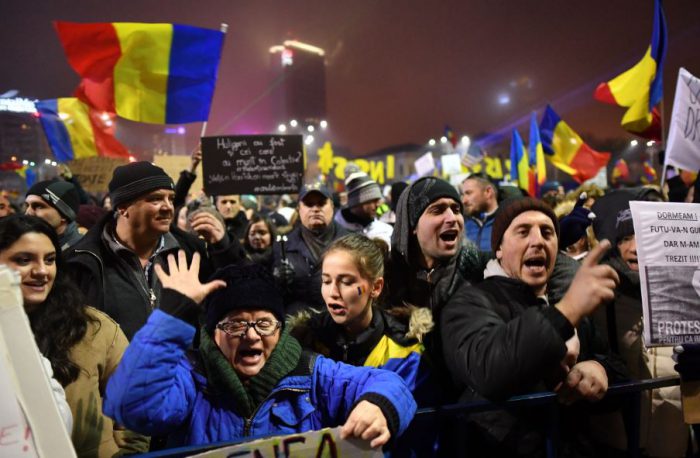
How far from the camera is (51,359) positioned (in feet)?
7.36

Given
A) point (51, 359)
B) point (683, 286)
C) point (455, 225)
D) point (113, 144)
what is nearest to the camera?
point (51, 359)

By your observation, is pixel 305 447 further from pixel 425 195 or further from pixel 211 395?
pixel 425 195

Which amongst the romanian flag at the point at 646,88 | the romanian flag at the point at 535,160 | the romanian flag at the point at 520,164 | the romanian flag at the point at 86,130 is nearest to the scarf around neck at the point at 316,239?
the romanian flag at the point at 86,130

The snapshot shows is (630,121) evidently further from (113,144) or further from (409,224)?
(113,144)

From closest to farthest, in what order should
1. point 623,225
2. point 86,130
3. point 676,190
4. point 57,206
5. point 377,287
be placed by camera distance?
point 377,287 → point 623,225 → point 57,206 → point 676,190 → point 86,130

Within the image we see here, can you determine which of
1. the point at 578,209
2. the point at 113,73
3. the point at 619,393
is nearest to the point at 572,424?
the point at 619,393

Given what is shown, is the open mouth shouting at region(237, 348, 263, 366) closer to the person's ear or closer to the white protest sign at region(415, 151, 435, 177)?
the person's ear

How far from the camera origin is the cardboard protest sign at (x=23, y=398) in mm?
1238

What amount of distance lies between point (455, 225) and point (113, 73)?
4.34 metres

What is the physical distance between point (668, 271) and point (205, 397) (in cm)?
232

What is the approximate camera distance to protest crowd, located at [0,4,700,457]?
183 centimetres

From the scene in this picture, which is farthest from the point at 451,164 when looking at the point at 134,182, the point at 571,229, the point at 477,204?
the point at 134,182

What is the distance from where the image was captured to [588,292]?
1.79 metres

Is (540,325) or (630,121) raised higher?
(630,121)
